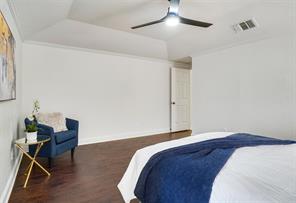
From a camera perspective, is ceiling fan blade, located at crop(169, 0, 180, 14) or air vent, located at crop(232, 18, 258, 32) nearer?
ceiling fan blade, located at crop(169, 0, 180, 14)

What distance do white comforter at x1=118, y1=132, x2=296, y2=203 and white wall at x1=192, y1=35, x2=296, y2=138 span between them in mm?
2095

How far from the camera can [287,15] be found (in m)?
3.05

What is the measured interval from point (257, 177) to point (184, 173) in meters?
0.42

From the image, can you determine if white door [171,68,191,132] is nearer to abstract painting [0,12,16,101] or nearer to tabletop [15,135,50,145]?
tabletop [15,135,50,145]

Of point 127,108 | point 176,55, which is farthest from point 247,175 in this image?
point 176,55

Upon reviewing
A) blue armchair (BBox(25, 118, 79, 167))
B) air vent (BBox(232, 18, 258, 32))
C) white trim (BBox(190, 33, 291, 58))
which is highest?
air vent (BBox(232, 18, 258, 32))

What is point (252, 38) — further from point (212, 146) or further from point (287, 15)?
point (212, 146)

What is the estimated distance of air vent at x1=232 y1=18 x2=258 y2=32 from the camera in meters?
3.36

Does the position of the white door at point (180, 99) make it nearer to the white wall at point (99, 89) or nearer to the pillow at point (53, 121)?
the white wall at point (99, 89)

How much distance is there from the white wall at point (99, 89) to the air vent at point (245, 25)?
2503 mm

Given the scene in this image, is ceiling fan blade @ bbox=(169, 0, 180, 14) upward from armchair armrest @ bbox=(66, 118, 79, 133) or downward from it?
upward

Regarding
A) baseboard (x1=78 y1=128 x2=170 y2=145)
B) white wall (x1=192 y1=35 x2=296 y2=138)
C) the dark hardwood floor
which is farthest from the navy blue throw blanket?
baseboard (x1=78 y1=128 x2=170 y2=145)

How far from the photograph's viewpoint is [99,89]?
15.5ft

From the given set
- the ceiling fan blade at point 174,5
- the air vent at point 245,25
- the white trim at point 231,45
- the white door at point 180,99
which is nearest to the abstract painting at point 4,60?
the ceiling fan blade at point 174,5
